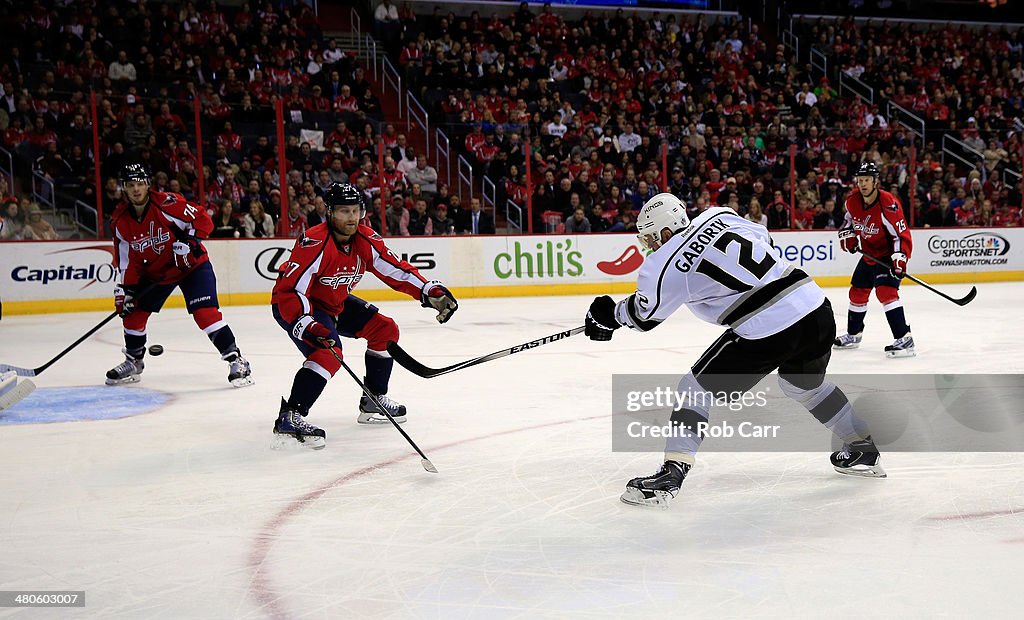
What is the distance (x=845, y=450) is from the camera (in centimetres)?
340

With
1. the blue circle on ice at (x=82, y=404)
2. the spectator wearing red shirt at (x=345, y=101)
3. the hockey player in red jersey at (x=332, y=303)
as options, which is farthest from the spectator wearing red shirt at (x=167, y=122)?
the hockey player in red jersey at (x=332, y=303)

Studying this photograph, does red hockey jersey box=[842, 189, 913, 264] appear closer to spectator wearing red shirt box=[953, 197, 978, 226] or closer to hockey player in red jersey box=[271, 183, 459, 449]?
hockey player in red jersey box=[271, 183, 459, 449]

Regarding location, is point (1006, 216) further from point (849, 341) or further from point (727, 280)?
point (727, 280)

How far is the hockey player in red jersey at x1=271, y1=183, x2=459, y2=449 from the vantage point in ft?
12.8

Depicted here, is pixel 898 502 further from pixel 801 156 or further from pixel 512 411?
pixel 801 156

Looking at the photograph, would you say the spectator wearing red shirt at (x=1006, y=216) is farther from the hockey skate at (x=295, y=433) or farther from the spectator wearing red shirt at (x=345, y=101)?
the hockey skate at (x=295, y=433)

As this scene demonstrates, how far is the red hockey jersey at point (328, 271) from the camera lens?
12.8ft

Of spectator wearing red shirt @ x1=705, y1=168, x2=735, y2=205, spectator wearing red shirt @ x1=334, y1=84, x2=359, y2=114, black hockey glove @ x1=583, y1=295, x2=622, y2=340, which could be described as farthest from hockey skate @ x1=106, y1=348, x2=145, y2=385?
spectator wearing red shirt @ x1=705, y1=168, x2=735, y2=205

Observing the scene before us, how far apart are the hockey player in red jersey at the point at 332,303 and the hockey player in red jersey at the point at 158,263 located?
4.95ft

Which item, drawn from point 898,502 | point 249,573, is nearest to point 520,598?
point 249,573

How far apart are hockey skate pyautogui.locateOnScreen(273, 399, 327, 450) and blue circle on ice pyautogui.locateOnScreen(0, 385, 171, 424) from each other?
4.08ft

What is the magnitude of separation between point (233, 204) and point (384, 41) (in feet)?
20.1

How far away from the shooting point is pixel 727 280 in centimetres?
297

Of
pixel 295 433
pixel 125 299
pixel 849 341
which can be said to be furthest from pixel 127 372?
pixel 849 341
